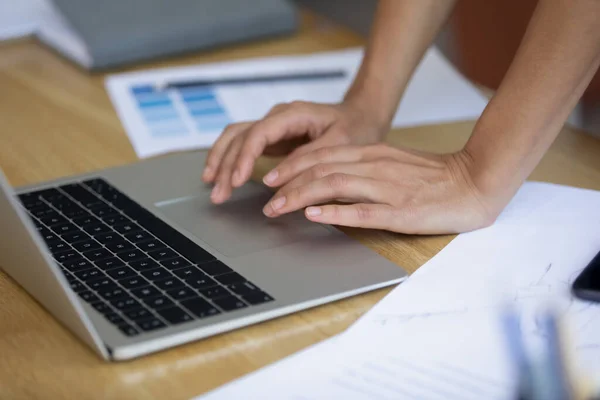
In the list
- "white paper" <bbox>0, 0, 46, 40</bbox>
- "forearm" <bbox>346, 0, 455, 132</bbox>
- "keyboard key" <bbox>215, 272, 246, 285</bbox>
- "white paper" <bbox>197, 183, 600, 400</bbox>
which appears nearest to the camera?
"white paper" <bbox>197, 183, 600, 400</bbox>

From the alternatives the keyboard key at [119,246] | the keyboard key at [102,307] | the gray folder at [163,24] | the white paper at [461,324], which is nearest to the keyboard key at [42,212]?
the keyboard key at [119,246]

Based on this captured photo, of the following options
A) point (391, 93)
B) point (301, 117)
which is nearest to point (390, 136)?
point (391, 93)

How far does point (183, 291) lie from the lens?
26.9 inches

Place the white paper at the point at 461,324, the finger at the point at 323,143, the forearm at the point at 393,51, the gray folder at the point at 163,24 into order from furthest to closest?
the gray folder at the point at 163,24 → the forearm at the point at 393,51 → the finger at the point at 323,143 → the white paper at the point at 461,324

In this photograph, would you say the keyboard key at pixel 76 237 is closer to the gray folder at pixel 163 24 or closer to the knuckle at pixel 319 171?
the knuckle at pixel 319 171

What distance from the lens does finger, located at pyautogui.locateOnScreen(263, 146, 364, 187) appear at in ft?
2.80

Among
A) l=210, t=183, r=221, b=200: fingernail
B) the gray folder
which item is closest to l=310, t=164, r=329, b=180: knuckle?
l=210, t=183, r=221, b=200: fingernail

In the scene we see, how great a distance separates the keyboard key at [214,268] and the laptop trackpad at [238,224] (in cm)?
3

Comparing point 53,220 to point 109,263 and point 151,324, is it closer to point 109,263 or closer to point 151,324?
point 109,263

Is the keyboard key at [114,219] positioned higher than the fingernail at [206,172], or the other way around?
the fingernail at [206,172]

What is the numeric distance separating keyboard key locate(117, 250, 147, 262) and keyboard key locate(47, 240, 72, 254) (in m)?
0.05

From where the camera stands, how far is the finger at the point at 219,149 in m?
0.92

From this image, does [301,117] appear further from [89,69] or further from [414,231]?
[89,69]

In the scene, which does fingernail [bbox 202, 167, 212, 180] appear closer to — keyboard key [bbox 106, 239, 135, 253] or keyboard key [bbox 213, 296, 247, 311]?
keyboard key [bbox 106, 239, 135, 253]
